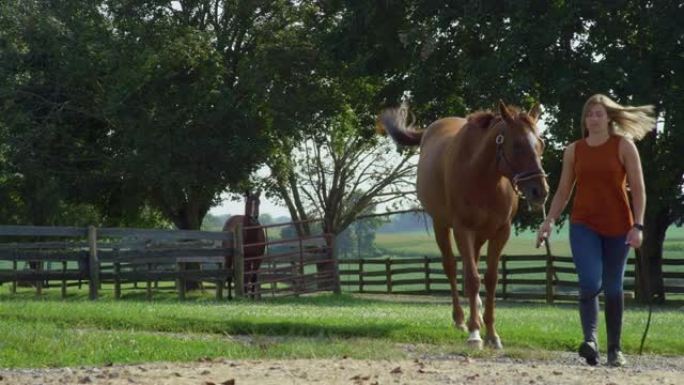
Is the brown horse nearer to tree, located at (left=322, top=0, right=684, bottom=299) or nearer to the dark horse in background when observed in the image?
the dark horse in background

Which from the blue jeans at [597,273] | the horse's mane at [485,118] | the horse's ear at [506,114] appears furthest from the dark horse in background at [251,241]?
the blue jeans at [597,273]

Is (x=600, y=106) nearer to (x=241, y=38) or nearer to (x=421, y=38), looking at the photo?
(x=421, y=38)

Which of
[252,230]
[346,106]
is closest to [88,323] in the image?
[252,230]

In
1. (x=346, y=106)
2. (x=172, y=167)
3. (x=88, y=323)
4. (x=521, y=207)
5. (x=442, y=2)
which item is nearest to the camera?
(x=88, y=323)

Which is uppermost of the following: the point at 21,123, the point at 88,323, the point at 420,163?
the point at 21,123

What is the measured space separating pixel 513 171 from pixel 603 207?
1898mm

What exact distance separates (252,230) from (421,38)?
606 cm

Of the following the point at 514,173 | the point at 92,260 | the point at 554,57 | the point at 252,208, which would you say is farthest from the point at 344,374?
the point at 252,208

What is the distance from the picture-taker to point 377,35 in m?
29.6

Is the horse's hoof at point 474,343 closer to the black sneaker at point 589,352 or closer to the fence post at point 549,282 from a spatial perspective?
the black sneaker at point 589,352

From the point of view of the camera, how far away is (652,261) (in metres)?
31.9

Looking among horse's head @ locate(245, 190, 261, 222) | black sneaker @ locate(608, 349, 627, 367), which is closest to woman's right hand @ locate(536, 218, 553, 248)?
black sneaker @ locate(608, 349, 627, 367)

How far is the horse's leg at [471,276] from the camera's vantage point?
11484mm

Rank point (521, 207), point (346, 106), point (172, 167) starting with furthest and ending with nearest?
point (346, 106) < point (172, 167) < point (521, 207)
